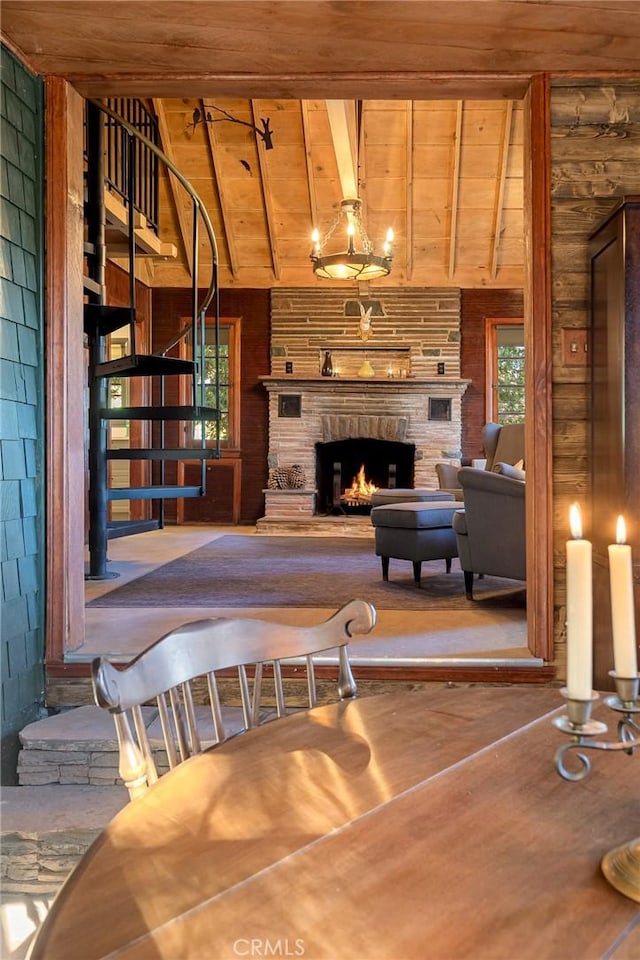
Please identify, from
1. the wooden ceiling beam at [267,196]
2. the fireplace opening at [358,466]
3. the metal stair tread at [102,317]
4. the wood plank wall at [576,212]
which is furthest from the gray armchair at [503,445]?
the wooden ceiling beam at [267,196]

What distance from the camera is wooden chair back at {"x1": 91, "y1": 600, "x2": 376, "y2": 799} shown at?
35.2 inches

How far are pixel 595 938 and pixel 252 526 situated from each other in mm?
8230

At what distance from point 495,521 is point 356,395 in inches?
194

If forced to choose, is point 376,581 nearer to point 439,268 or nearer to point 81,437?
point 81,437

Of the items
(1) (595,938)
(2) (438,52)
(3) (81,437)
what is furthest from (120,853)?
(2) (438,52)

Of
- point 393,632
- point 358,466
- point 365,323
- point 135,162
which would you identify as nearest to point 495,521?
point 393,632

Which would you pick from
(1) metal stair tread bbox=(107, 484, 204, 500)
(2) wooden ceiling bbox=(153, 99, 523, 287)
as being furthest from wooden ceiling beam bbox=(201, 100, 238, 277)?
(1) metal stair tread bbox=(107, 484, 204, 500)

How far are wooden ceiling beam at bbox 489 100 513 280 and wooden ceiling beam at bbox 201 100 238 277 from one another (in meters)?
2.99

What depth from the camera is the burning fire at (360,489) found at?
8414mm

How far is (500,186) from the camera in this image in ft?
24.6

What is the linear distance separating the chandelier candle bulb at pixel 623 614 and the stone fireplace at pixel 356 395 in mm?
7548

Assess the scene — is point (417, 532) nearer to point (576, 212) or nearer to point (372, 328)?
point (576, 212)

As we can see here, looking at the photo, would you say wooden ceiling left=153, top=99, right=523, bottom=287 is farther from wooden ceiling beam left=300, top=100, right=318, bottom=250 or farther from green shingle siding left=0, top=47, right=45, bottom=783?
green shingle siding left=0, top=47, right=45, bottom=783

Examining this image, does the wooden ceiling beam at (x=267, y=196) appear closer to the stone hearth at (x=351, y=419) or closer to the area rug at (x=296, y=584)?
the stone hearth at (x=351, y=419)
